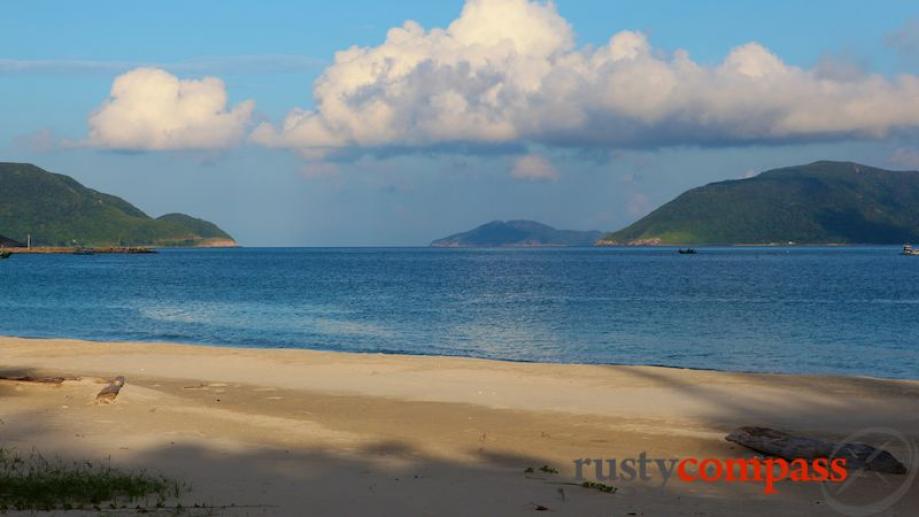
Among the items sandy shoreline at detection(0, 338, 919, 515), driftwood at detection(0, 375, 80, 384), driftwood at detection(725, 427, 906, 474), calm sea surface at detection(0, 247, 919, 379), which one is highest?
driftwood at detection(0, 375, 80, 384)

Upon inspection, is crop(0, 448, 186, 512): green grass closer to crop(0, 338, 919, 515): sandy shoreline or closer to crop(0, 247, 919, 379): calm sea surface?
crop(0, 338, 919, 515): sandy shoreline

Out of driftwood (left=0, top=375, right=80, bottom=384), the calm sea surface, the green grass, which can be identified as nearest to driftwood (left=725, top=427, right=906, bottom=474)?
the green grass

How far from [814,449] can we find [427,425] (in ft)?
26.3

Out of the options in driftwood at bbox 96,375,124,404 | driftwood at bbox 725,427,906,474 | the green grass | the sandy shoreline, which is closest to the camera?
the green grass

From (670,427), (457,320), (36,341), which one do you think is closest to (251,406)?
(670,427)

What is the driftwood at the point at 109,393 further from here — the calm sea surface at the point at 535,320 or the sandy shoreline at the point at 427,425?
the calm sea surface at the point at 535,320

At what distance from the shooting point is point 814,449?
15406mm

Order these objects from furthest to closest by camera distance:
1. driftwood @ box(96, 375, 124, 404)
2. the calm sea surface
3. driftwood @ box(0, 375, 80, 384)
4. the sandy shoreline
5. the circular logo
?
the calm sea surface, driftwood @ box(0, 375, 80, 384), driftwood @ box(96, 375, 124, 404), the sandy shoreline, the circular logo

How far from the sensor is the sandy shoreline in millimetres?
12797

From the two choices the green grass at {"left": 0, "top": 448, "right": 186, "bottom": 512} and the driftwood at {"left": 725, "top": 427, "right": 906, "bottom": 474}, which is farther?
the driftwood at {"left": 725, "top": 427, "right": 906, "bottom": 474}

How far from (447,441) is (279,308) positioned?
5246 centimetres

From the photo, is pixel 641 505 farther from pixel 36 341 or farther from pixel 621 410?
pixel 36 341

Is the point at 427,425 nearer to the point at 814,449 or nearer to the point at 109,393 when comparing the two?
the point at 109,393

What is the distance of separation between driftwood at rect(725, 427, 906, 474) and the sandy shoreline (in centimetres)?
34
